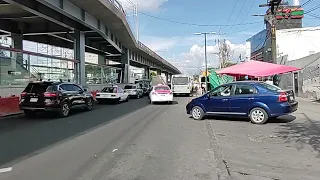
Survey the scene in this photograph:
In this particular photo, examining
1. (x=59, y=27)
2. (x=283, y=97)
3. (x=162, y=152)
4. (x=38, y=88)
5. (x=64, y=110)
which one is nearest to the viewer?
(x=162, y=152)

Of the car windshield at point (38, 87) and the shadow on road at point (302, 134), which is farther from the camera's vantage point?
the car windshield at point (38, 87)

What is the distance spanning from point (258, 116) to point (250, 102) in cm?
60

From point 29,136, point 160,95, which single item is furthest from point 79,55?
point 29,136

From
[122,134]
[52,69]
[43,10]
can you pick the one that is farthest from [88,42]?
[122,134]

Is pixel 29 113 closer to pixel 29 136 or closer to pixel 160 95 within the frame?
pixel 29 136

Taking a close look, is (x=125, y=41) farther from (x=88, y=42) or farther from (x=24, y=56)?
(x=24, y=56)

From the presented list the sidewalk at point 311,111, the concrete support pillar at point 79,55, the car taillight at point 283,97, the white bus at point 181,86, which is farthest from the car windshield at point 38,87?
the white bus at point 181,86

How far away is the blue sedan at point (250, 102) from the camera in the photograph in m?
12.3

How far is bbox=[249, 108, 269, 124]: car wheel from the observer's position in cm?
1246

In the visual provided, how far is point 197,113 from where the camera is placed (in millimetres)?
14406

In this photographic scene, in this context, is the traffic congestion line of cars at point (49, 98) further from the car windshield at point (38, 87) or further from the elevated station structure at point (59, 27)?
the elevated station structure at point (59, 27)

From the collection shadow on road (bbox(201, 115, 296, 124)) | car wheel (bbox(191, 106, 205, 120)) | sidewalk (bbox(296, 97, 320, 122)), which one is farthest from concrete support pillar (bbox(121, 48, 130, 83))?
car wheel (bbox(191, 106, 205, 120))

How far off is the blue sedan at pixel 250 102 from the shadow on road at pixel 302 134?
2.36 ft

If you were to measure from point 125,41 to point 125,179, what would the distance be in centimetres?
3937
